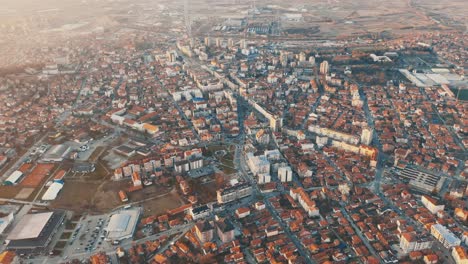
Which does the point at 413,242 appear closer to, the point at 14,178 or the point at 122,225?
the point at 122,225

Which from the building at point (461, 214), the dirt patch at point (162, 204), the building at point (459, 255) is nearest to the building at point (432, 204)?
the building at point (461, 214)

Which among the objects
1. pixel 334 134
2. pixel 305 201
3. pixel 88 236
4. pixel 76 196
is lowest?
pixel 88 236

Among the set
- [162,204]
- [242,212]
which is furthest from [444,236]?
[162,204]

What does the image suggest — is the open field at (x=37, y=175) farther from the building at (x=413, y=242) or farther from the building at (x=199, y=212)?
the building at (x=413, y=242)

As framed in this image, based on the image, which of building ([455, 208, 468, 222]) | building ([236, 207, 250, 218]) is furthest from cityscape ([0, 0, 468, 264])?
building ([455, 208, 468, 222])

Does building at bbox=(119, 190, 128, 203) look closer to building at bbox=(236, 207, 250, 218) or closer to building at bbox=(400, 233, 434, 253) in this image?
building at bbox=(236, 207, 250, 218)
